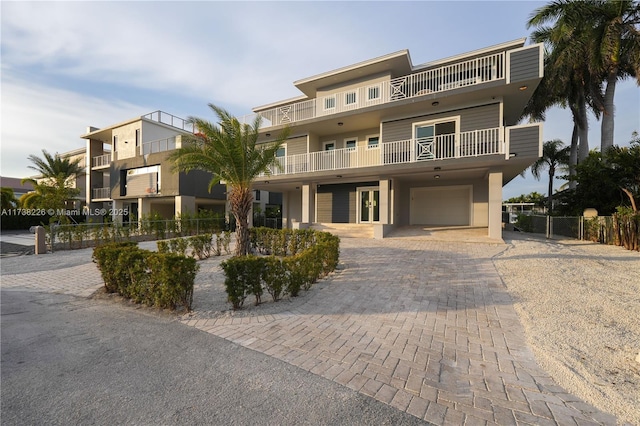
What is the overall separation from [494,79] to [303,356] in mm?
13719

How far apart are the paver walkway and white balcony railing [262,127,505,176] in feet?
23.3

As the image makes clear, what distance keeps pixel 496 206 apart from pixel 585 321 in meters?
8.74

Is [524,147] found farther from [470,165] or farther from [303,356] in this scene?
[303,356]

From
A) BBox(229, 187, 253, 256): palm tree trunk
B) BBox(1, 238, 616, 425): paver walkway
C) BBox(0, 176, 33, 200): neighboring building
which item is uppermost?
BBox(0, 176, 33, 200): neighboring building

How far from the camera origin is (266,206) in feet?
102

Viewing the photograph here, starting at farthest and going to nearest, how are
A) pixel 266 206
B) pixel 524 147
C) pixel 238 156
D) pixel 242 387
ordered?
pixel 266 206 → pixel 524 147 → pixel 238 156 → pixel 242 387

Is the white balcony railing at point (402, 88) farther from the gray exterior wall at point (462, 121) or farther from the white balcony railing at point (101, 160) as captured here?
the white balcony railing at point (101, 160)

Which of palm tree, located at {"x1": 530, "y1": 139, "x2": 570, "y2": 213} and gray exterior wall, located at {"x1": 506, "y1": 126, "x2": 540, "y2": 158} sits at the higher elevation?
palm tree, located at {"x1": 530, "y1": 139, "x2": 570, "y2": 213}

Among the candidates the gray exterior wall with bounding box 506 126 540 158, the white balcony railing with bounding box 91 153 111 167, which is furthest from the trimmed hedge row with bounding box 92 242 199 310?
the white balcony railing with bounding box 91 153 111 167

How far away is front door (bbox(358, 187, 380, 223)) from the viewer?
1602 cm

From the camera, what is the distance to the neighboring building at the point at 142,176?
70.5 ft

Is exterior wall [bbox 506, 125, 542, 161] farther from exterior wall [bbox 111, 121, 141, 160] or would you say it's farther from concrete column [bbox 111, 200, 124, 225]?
concrete column [bbox 111, 200, 124, 225]

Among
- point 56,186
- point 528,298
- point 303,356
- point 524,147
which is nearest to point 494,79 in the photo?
point 524,147

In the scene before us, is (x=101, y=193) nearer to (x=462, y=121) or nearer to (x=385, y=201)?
(x=385, y=201)
